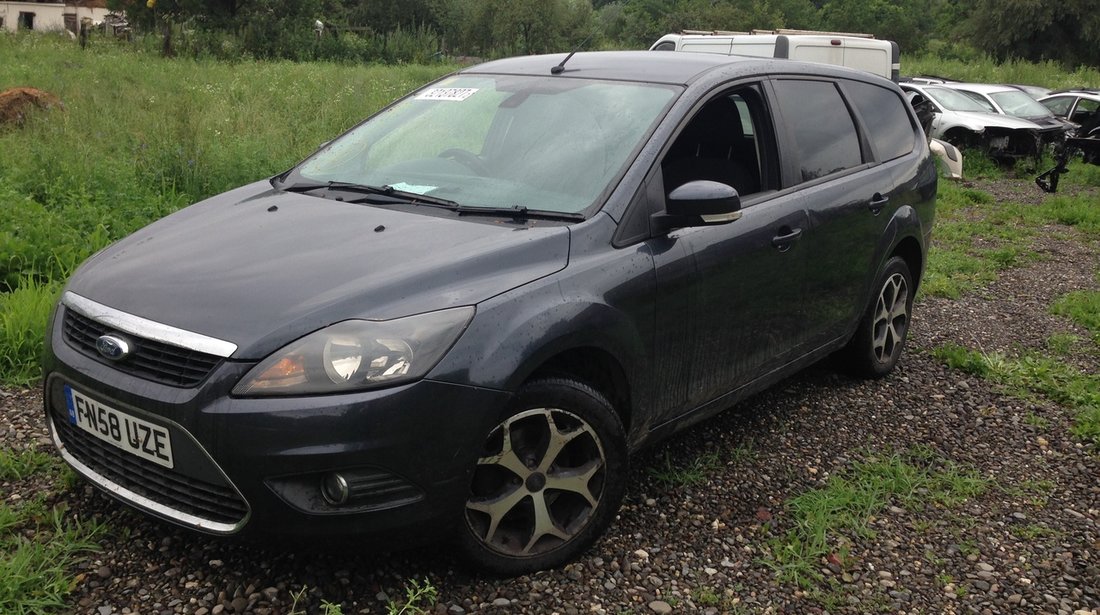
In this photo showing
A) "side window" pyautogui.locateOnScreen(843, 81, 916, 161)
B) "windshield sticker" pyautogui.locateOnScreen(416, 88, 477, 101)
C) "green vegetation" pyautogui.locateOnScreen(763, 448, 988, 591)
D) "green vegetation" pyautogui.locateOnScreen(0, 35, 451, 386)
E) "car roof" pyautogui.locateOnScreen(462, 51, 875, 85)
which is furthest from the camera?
"green vegetation" pyautogui.locateOnScreen(0, 35, 451, 386)

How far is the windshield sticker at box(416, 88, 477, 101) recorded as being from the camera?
4.18 metres

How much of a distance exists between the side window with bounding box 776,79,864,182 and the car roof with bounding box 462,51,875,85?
11 cm

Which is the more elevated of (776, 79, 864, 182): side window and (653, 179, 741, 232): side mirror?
(776, 79, 864, 182): side window

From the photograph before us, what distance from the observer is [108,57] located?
18.8 meters

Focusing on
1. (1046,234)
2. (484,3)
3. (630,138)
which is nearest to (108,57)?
(1046,234)

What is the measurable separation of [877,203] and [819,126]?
0.55 m

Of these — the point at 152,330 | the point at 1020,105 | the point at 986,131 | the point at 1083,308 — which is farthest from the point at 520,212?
the point at 1020,105

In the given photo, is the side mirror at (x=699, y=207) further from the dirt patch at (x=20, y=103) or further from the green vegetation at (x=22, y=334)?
the dirt patch at (x=20, y=103)

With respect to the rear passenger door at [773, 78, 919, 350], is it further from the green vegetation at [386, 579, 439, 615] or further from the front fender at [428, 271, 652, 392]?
the green vegetation at [386, 579, 439, 615]

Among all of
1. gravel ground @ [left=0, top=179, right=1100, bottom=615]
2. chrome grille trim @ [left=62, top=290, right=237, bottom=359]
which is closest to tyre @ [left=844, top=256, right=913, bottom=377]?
gravel ground @ [left=0, top=179, right=1100, bottom=615]

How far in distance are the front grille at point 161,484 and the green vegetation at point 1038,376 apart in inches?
163

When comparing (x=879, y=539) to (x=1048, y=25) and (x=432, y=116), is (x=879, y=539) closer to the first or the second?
(x=432, y=116)

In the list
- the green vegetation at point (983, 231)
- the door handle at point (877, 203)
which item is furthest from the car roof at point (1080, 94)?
the door handle at point (877, 203)

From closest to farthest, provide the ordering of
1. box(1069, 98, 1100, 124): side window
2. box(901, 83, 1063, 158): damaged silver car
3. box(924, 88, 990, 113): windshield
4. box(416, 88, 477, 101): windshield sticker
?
box(416, 88, 477, 101): windshield sticker < box(901, 83, 1063, 158): damaged silver car < box(924, 88, 990, 113): windshield < box(1069, 98, 1100, 124): side window
